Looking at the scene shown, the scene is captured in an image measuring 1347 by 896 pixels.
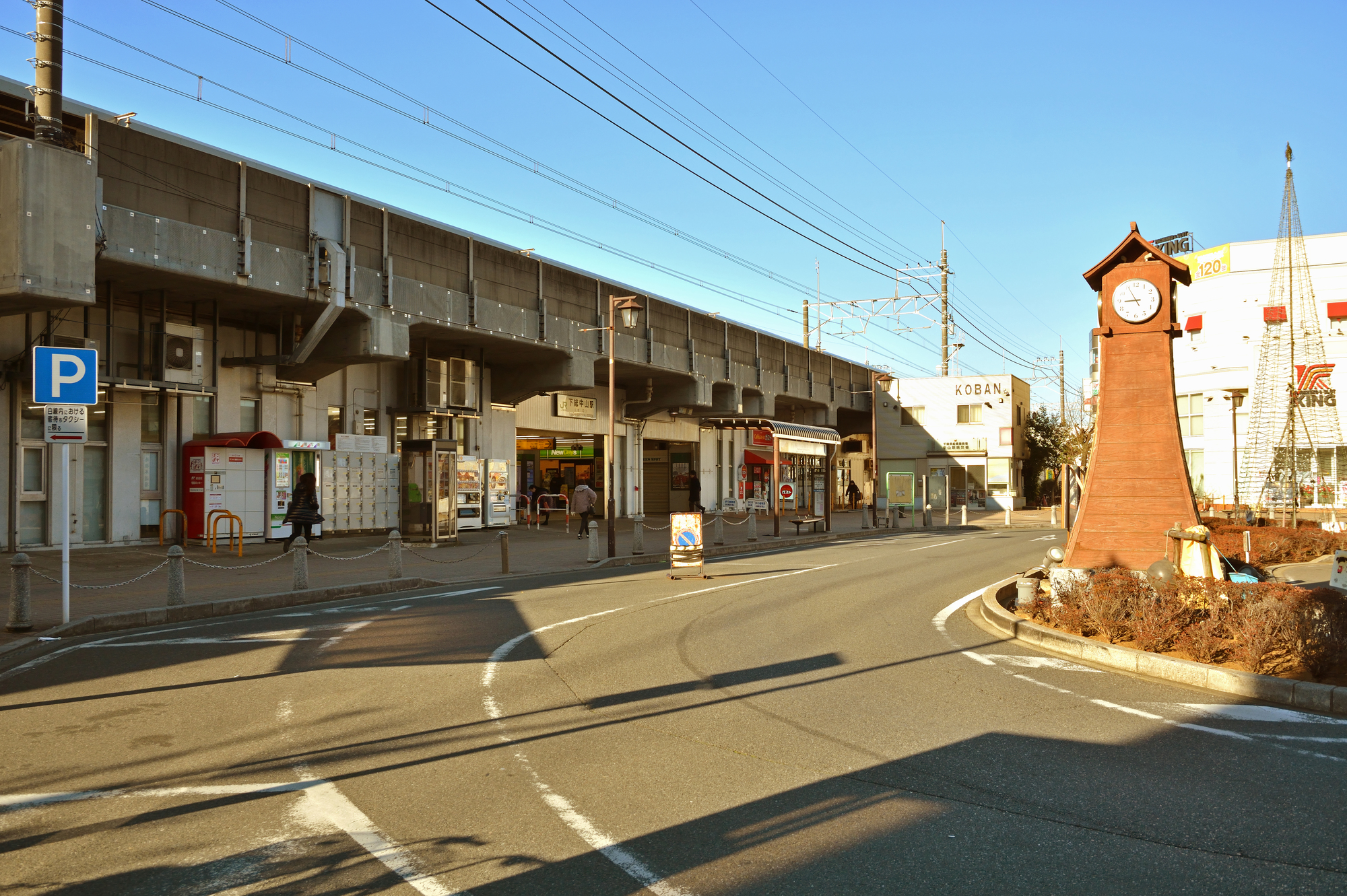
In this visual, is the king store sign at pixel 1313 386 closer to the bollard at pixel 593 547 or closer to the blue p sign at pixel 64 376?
the bollard at pixel 593 547

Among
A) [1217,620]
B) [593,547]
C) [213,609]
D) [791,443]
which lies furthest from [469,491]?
[1217,620]

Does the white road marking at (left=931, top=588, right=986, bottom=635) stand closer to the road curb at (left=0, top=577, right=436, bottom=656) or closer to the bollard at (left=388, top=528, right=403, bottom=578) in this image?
the road curb at (left=0, top=577, right=436, bottom=656)

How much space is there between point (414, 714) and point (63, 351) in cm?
757

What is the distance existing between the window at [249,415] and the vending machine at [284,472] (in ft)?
2.68

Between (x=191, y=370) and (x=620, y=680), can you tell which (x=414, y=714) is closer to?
(x=620, y=680)

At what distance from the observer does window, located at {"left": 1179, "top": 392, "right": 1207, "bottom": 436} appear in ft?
161

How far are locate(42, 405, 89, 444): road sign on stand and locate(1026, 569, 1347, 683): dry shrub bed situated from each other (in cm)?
1194

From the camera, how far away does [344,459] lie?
25844 millimetres

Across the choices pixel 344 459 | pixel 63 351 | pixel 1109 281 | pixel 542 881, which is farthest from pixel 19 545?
pixel 1109 281

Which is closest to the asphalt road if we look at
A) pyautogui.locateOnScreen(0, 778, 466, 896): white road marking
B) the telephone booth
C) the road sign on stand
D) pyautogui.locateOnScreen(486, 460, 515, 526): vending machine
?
pyautogui.locateOnScreen(0, 778, 466, 896): white road marking

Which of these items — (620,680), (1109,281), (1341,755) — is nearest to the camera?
(1341,755)

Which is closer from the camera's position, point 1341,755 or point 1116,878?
point 1116,878

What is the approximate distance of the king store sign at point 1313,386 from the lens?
37344 mm

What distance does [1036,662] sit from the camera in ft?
31.7
